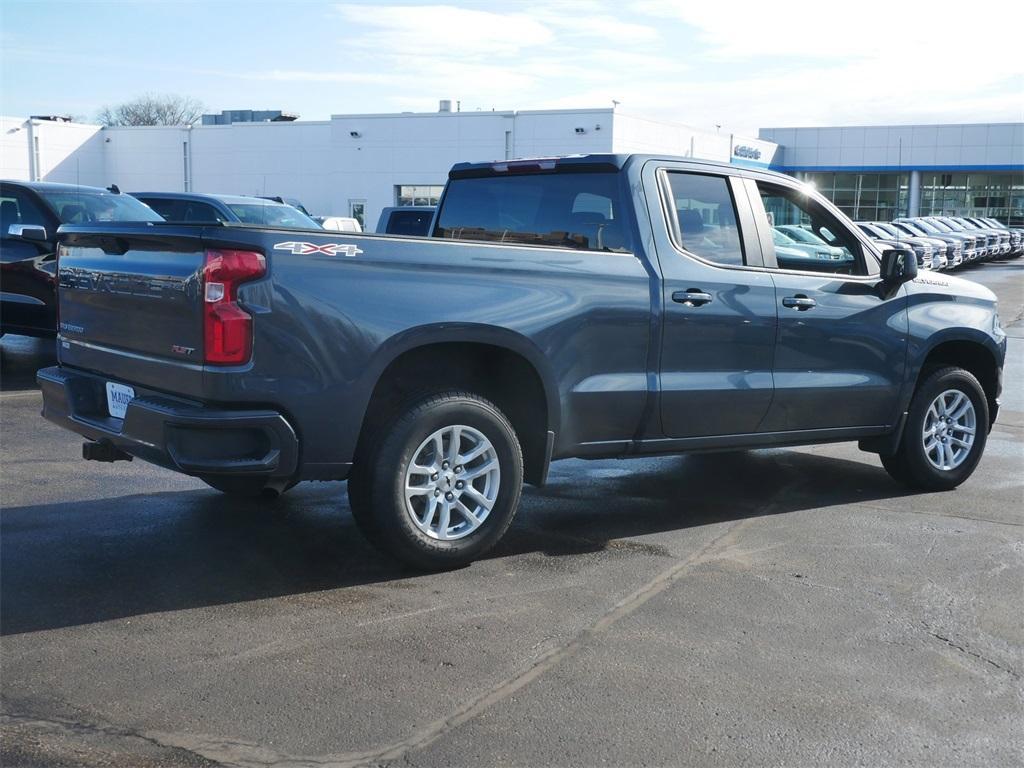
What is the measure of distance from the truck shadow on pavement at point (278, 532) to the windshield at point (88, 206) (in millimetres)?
6022

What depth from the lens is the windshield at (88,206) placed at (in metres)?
11.6

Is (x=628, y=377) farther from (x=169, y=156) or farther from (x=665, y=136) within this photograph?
(x=169, y=156)

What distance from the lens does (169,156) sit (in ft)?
193

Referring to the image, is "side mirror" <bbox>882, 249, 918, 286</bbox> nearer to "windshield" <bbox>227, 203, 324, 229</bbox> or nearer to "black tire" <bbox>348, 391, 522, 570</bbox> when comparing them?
"black tire" <bbox>348, 391, 522, 570</bbox>

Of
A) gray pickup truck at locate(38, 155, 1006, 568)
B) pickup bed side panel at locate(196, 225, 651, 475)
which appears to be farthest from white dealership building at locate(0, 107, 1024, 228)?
pickup bed side panel at locate(196, 225, 651, 475)

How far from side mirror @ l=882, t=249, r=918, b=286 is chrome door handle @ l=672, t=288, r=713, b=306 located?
58.3 inches

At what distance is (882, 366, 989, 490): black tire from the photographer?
717 cm

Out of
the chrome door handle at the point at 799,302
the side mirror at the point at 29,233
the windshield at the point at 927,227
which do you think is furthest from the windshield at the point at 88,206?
the windshield at the point at 927,227

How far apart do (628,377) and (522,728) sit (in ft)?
8.10

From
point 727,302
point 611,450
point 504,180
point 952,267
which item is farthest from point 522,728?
point 952,267

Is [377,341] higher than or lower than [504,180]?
lower

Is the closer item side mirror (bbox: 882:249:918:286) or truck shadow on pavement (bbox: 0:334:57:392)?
side mirror (bbox: 882:249:918:286)

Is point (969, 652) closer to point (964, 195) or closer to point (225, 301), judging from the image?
point (225, 301)

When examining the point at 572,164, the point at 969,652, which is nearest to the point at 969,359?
the point at 572,164
